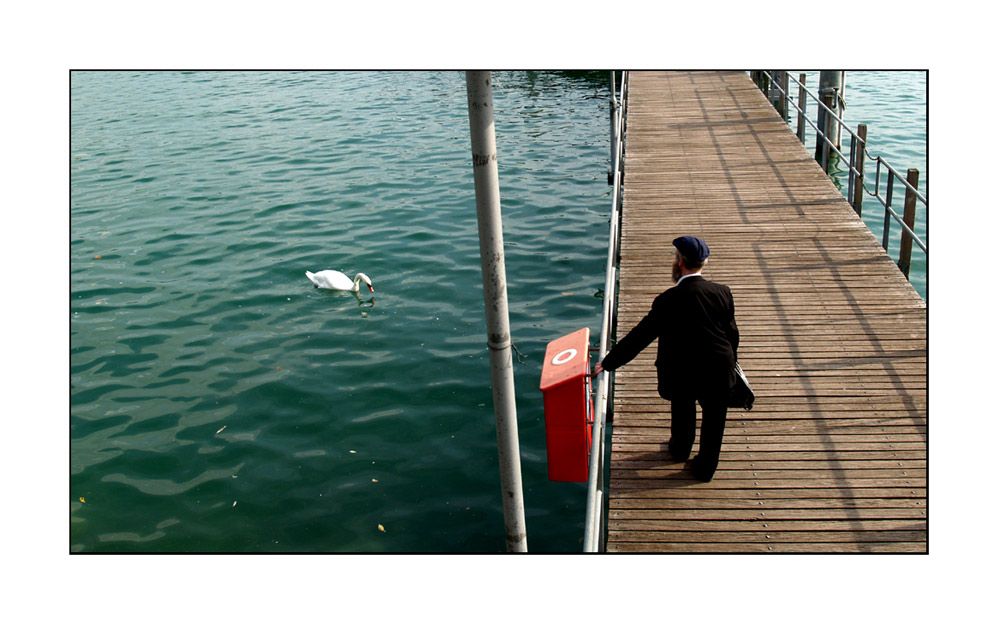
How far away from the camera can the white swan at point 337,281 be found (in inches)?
475

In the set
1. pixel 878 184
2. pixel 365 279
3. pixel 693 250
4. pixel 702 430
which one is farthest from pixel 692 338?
pixel 878 184

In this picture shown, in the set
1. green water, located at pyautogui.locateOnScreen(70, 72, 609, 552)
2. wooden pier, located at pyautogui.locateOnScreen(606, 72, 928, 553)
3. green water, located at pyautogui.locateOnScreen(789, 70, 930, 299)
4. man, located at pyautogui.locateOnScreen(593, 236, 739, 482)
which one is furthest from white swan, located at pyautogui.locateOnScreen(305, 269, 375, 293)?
green water, located at pyautogui.locateOnScreen(789, 70, 930, 299)

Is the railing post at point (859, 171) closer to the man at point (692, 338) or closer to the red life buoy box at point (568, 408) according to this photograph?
the man at point (692, 338)

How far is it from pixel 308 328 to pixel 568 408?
22.9 ft

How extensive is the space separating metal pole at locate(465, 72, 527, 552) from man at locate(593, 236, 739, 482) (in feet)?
3.34

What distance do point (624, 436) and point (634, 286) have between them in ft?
10.1

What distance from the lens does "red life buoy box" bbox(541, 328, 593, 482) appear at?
5.20m

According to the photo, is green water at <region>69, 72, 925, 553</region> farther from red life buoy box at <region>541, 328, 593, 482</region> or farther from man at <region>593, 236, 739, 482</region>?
man at <region>593, 236, 739, 482</region>

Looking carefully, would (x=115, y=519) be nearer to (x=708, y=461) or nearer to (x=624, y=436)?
(x=624, y=436)

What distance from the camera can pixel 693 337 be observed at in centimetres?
537

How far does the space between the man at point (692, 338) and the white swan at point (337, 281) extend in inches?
283

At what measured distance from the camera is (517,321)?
11562 millimetres

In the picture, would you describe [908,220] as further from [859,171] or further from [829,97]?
[829,97]

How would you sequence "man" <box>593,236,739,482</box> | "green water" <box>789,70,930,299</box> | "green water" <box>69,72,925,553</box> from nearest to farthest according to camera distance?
"man" <box>593,236,739,482</box> → "green water" <box>69,72,925,553</box> → "green water" <box>789,70,930,299</box>
